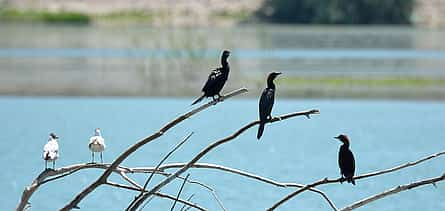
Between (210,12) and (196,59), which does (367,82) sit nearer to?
(196,59)

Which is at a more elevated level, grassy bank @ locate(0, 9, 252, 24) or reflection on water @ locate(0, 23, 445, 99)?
grassy bank @ locate(0, 9, 252, 24)

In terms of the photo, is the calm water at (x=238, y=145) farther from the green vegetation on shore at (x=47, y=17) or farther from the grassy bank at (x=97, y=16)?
the grassy bank at (x=97, y=16)

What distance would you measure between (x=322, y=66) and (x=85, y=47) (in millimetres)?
12523

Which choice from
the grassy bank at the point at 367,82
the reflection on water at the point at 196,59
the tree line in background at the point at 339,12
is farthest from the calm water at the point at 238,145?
the tree line in background at the point at 339,12

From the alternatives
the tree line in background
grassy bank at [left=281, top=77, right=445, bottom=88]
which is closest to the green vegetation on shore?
the tree line in background

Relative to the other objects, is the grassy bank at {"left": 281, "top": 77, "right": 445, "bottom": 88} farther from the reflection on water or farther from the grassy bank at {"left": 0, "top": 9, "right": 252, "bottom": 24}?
the grassy bank at {"left": 0, "top": 9, "right": 252, "bottom": 24}

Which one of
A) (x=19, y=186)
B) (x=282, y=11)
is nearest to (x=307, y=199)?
(x=19, y=186)

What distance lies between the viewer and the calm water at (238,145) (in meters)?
17.8

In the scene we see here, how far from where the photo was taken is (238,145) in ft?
79.4

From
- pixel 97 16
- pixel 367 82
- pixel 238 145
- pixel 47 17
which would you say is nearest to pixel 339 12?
pixel 97 16

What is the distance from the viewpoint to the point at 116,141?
24047mm

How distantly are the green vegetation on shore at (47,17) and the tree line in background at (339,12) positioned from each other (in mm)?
10019

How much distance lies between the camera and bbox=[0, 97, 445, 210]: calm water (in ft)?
58.5

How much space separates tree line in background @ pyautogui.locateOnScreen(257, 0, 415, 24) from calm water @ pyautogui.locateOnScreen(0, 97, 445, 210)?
32893 millimetres
